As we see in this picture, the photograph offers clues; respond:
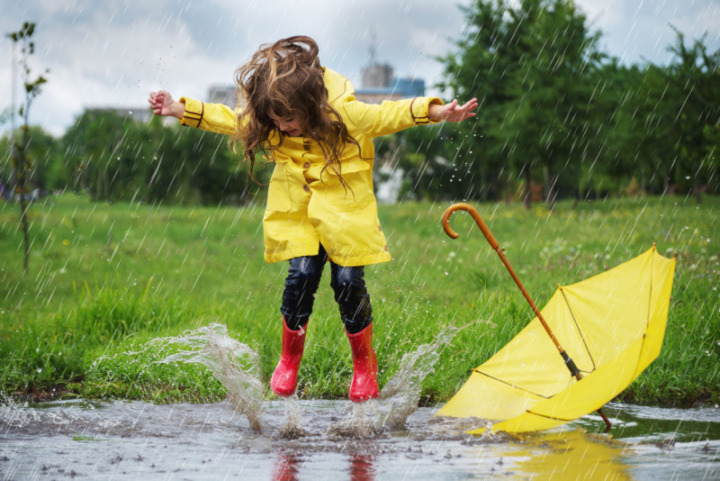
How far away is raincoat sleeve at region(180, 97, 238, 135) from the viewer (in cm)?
388

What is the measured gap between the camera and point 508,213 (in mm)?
18094

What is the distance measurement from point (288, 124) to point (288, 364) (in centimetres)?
132

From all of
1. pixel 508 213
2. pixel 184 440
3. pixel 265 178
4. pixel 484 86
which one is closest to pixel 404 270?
pixel 184 440

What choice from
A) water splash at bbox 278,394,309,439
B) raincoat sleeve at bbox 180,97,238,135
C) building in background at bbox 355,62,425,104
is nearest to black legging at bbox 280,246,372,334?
water splash at bbox 278,394,309,439

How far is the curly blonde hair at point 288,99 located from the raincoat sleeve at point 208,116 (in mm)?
85

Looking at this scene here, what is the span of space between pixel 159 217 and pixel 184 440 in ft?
48.2

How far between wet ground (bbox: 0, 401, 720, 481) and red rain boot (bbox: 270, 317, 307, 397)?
0.11 meters

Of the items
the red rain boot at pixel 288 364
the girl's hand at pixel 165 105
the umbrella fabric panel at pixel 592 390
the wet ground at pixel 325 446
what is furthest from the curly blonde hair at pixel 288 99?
the umbrella fabric panel at pixel 592 390

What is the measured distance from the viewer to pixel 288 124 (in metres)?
3.82

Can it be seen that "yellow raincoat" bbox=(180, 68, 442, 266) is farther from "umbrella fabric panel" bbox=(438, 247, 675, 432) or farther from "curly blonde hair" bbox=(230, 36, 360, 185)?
"umbrella fabric panel" bbox=(438, 247, 675, 432)

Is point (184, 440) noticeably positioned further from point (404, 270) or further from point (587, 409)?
point (404, 270)

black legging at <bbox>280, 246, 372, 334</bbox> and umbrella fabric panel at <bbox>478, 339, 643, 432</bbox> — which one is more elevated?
umbrella fabric panel at <bbox>478, 339, 643, 432</bbox>

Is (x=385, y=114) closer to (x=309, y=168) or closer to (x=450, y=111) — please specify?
(x=450, y=111)

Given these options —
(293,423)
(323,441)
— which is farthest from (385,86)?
(323,441)
